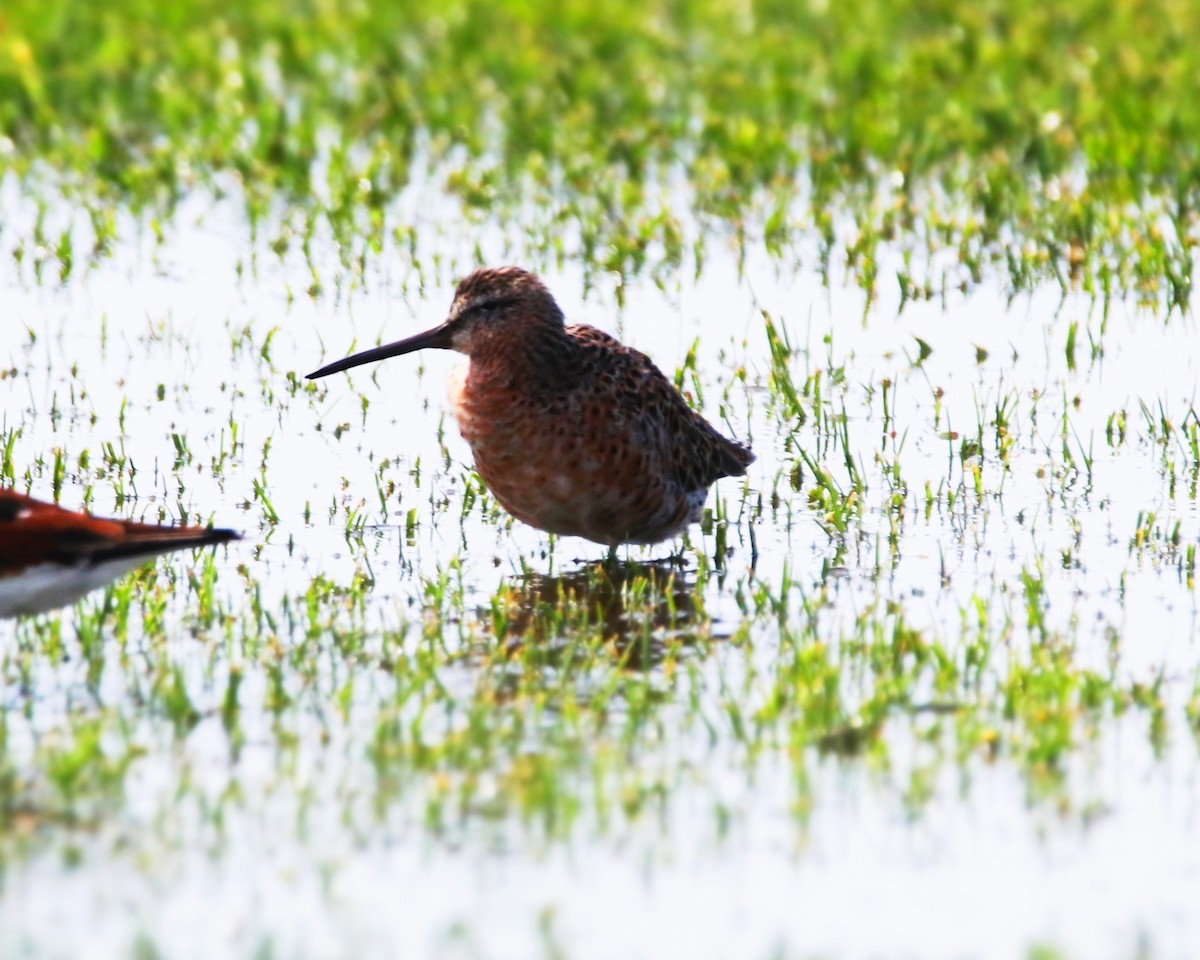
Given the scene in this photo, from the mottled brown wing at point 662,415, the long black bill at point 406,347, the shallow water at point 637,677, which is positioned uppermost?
the long black bill at point 406,347

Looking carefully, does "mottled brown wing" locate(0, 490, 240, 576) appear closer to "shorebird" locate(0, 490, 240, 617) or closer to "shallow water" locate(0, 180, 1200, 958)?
"shorebird" locate(0, 490, 240, 617)

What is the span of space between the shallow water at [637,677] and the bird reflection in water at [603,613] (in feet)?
0.07

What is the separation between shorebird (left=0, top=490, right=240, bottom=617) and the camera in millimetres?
5996

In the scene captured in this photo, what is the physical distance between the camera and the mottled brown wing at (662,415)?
24.9 feet

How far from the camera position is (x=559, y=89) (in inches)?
563

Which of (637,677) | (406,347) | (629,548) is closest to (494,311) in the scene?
(406,347)

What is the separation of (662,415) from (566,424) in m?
0.42

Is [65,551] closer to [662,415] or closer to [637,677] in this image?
[637,677]

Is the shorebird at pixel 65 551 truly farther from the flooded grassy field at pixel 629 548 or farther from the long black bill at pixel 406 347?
the long black bill at pixel 406 347

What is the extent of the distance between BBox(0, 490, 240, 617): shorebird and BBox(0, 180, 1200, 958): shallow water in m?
0.23

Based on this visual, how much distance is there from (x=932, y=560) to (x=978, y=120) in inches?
262

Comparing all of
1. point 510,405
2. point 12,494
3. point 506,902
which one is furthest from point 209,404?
point 506,902

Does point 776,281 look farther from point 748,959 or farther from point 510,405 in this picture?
point 748,959

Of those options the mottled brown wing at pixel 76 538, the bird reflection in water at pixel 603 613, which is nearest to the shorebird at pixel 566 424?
the bird reflection in water at pixel 603 613
